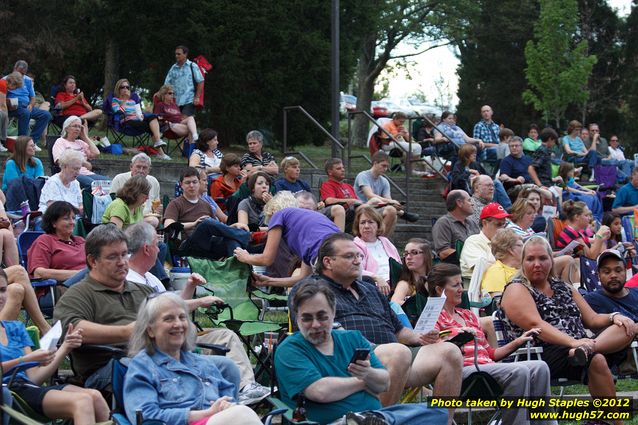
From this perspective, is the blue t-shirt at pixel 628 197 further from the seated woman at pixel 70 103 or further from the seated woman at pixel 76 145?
the seated woman at pixel 70 103

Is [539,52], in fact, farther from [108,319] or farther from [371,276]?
[108,319]

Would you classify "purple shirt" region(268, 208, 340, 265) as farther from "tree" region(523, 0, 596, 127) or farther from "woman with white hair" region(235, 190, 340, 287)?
"tree" region(523, 0, 596, 127)

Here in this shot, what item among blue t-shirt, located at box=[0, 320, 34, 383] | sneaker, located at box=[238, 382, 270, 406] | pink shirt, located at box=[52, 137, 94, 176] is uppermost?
pink shirt, located at box=[52, 137, 94, 176]

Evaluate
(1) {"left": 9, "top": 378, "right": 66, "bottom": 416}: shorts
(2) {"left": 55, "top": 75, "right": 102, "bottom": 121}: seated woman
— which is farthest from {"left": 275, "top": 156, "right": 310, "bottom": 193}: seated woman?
(1) {"left": 9, "top": 378, "right": 66, "bottom": 416}: shorts

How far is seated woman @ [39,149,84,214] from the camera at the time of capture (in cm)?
1112

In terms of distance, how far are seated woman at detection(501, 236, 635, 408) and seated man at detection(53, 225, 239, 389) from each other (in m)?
2.31

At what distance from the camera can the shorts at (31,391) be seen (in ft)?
19.5

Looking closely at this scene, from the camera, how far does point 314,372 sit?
608 cm

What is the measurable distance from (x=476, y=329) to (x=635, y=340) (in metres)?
1.26

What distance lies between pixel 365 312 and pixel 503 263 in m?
2.76

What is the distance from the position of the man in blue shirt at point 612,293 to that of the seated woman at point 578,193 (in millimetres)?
7908

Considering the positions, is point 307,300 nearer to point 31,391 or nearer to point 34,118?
point 31,391

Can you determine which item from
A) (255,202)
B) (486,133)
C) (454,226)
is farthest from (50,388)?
(486,133)

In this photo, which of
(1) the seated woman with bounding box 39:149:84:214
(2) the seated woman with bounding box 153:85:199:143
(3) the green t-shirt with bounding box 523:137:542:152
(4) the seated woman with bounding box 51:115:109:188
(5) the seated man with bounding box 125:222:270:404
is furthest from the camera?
(3) the green t-shirt with bounding box 523:137:542:152
